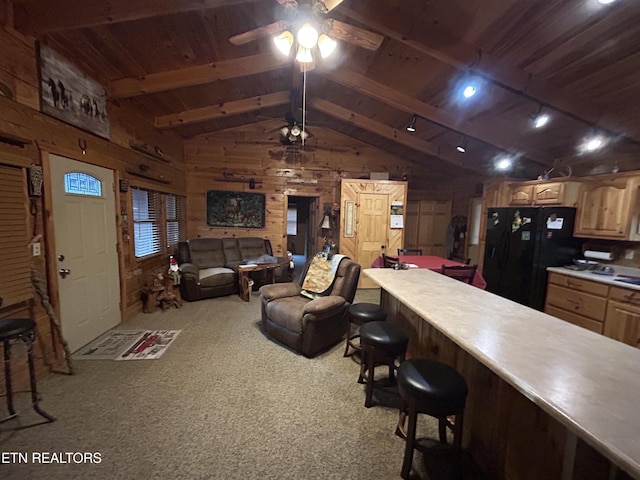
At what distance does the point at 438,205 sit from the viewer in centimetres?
695

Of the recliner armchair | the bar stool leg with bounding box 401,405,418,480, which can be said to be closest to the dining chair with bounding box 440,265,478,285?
the recliner armchair

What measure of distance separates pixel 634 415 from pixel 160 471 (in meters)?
2.19

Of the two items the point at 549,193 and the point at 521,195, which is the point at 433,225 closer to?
the point at 521,195

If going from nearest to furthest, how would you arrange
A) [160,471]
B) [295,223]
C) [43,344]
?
[160,471] → [43,344] → [295,223]

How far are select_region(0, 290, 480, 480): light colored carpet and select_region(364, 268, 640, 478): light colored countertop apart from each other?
974 millimetres

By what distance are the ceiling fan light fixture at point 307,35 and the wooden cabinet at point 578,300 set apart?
12.8 ft

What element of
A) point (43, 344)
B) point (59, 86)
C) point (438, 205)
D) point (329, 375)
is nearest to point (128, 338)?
point (43, 344)

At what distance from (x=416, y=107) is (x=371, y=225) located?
2.35m

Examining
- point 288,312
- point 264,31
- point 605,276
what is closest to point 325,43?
point 264,31

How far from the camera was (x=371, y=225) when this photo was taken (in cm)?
567

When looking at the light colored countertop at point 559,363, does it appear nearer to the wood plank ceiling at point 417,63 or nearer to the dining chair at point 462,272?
the dining chair at point 462,272

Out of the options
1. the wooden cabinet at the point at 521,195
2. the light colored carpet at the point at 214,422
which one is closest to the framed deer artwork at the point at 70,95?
the light colored carpet at the point at 214,422

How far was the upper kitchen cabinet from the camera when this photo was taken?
3.13 meters

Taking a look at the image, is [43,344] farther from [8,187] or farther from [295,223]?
[295,223]
